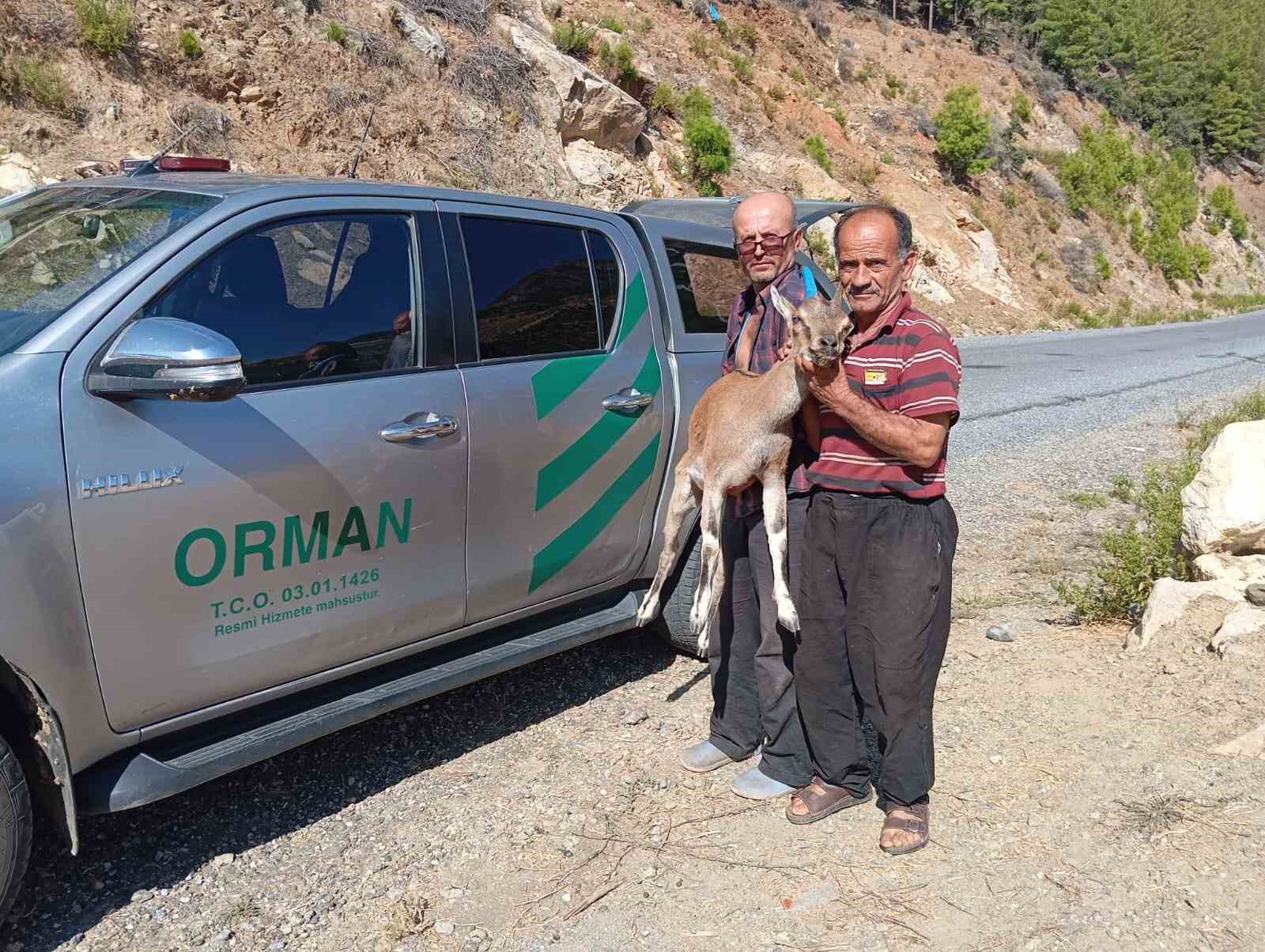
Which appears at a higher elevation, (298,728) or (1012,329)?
(298,728)

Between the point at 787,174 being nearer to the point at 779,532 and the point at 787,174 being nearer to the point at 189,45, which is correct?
the point at 189,45

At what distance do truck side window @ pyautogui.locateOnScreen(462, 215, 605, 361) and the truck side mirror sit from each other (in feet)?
3.77

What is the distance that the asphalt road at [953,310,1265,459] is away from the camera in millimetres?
11234

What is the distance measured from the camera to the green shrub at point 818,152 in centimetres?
→ 2767

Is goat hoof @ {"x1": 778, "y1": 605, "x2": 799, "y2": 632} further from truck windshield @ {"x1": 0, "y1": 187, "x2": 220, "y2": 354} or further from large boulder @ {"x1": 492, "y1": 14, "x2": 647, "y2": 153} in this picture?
large boulder @ {"x1": 492, "y1": 14, "x2": 647, "y2": 153}

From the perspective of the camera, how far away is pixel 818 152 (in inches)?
1096

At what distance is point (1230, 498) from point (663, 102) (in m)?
21.9

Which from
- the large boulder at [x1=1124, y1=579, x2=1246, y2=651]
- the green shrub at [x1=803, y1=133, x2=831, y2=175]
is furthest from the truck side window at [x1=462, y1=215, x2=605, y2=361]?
the green shrub at [x1=803, y1=133, x2=831, y2=175]

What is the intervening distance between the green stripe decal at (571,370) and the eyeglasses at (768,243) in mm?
870

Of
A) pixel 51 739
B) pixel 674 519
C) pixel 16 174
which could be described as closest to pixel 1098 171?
pixel 16 174

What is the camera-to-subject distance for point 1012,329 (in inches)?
1023

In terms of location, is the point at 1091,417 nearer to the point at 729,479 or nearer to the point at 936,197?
the point at 729,479

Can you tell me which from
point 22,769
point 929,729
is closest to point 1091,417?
point 929,729

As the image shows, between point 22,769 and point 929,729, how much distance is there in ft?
8.83
